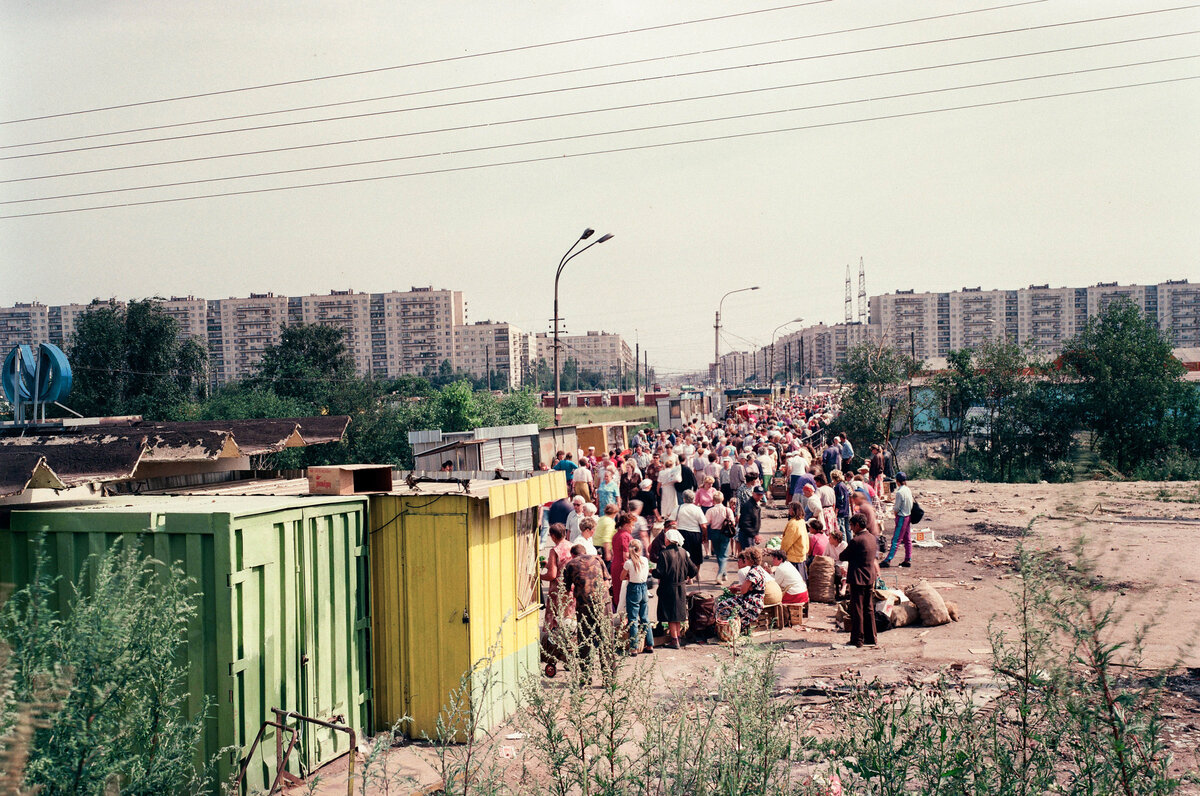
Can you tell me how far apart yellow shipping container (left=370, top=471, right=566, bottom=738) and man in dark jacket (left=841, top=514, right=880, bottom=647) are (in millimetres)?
4156

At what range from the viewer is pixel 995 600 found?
1122 cm

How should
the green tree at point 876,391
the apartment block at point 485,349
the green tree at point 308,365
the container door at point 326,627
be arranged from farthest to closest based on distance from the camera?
the apartment block at point 485,349, the green tree at point 308,365, the green tree at point 876,391, the container door at point 326,627

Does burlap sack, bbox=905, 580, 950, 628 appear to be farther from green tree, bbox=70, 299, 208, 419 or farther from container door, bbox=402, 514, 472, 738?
green tree, bbox=70, 299, 208, 419

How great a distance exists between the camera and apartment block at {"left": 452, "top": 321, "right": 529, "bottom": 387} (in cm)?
16275

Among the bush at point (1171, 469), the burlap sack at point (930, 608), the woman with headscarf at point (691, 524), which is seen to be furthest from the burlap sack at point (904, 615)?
the bush at point (1171, 469)

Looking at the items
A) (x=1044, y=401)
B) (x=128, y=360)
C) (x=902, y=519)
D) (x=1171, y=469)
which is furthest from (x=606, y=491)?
(x=128, y=360)

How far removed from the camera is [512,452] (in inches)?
806

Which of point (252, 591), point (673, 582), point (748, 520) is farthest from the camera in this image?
point (748, 520)

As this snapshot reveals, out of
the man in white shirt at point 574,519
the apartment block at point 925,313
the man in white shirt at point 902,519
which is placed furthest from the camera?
the apartment block at point 925,313

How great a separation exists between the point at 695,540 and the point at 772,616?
2136 millimetres

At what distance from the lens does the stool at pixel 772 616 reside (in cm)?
959

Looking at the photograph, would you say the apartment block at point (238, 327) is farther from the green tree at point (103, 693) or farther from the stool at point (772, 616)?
the green tree at point (103, 693)

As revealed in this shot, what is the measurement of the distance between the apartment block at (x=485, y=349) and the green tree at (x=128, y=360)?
11254 cm

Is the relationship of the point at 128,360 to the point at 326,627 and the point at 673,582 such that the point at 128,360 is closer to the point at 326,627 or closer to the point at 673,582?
the point at 673,582
